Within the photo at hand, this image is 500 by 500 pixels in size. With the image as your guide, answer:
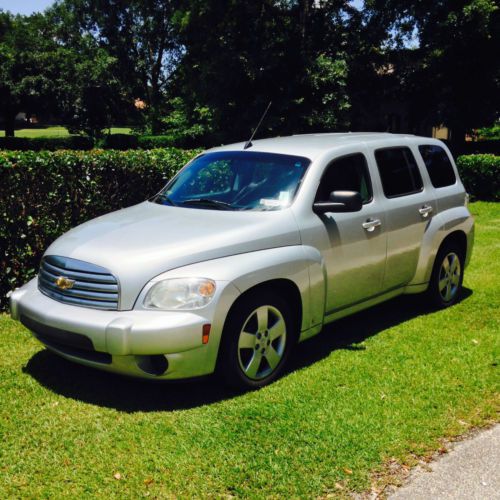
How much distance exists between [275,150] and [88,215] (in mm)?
2869

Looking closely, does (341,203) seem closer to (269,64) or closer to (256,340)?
(256,340)

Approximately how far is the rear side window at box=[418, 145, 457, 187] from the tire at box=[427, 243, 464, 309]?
67 centimetres

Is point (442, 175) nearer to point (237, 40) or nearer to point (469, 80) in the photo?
point (237, 40)

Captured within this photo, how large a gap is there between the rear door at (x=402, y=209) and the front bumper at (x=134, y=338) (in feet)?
7.35

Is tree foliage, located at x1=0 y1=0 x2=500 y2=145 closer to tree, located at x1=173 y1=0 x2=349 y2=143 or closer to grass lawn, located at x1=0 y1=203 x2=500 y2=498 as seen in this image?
tree, located at x1=173 y1=0 x2=349 y2=143

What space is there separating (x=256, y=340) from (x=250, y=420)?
624 mm

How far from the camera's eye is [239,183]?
5.40 m

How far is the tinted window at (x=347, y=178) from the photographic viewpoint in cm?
532

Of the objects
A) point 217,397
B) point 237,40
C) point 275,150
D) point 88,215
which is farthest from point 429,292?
point 237,40

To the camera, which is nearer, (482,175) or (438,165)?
(438,165)

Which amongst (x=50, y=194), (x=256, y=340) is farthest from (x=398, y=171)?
(x=50, y=194)

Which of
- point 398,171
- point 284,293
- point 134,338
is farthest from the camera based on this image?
point 398,171

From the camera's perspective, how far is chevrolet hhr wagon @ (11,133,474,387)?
13.9 feet

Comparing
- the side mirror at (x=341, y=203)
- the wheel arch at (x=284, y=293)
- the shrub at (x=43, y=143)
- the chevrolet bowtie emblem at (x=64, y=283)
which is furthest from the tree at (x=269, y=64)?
the chevrolet bowtie emblem at (x=64, y=283)
